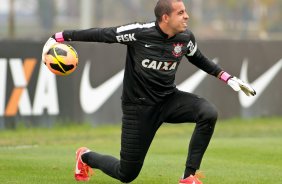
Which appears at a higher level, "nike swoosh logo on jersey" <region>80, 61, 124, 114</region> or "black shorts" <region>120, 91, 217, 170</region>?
"black shorts" <region>120, 91, 217, 170</region>

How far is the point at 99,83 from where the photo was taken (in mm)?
17609

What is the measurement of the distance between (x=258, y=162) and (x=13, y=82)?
6605 mm

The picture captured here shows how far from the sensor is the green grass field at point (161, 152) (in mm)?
9945

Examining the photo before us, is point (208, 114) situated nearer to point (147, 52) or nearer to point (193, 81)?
point (147, 52)

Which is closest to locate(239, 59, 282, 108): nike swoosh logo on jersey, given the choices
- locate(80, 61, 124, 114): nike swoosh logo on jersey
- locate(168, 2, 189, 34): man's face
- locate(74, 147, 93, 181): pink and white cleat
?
locate(80, 61, 124, 114): nike swoosh logo on jersey

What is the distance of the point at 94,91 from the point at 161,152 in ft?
15.2

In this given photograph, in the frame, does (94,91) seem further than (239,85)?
Yes

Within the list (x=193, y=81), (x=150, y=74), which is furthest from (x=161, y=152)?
(x=193, y=81)

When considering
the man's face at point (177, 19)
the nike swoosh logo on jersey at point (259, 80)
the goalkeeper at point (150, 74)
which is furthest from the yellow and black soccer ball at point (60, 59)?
the nike swoosh logo on jersey at point (259, 80)

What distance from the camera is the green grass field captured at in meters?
9.95

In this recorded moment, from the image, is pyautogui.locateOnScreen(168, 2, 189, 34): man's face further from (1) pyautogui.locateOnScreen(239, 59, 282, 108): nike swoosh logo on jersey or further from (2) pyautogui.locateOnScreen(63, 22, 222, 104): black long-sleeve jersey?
(1) pyautogui.locateOnScreen(239, 59, 282, 108): nike swoosh logo on jersey

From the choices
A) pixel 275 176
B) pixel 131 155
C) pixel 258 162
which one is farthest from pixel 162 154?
pixel 131 155

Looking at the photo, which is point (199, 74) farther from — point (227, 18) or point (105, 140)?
point (227, 18)

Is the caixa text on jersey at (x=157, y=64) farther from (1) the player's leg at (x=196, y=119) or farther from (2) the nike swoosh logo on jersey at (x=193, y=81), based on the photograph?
(2) the nike swoosh logo on jersey at (x=193, y=81)
